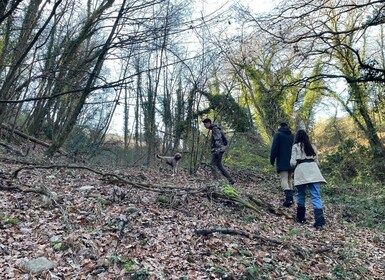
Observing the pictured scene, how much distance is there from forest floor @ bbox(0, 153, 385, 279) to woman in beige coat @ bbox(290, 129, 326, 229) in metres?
0.30

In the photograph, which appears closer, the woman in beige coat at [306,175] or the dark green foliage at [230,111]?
the woman in beige coat at [306,175]

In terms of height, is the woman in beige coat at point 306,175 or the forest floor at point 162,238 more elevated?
the woman in beige coat at point 306,175

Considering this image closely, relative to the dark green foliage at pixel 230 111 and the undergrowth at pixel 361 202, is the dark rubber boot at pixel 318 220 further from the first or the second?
the dark green foliage at pixel 230 111

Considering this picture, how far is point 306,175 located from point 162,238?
A: 3358 millimetres

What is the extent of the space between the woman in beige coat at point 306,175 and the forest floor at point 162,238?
302mm

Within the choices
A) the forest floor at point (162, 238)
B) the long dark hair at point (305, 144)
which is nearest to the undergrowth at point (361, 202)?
the forest floor at point (162, 238)

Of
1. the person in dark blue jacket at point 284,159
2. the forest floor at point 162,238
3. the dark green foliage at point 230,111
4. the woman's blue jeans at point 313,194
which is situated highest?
the dark green foliage at point 230,111

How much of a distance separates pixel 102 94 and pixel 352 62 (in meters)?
12.5

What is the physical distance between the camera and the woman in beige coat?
6.54m

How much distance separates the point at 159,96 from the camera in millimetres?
18469

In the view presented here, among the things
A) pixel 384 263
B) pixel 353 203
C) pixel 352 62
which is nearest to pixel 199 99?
pixel 353 203

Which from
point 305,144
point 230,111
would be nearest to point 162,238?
point 305,144

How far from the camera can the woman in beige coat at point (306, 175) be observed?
6535 mm

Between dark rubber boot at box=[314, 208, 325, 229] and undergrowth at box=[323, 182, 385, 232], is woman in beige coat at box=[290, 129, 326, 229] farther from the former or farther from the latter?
undergrowth at box=[323, 182, 385, 232]
